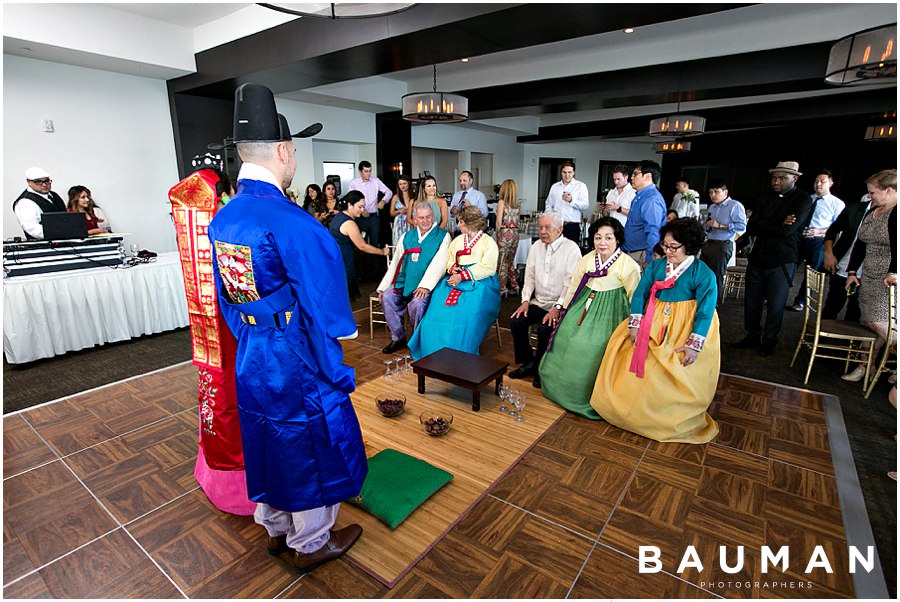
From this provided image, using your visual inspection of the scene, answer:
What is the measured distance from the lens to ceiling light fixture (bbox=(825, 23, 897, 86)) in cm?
230

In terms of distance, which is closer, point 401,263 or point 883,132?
point 401,263

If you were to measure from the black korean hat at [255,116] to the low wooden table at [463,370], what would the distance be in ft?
5.77

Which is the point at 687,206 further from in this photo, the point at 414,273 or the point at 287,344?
the point at 287,344

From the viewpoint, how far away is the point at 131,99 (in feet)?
18.4

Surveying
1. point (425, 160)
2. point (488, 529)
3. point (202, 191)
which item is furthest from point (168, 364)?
point (425, 160)

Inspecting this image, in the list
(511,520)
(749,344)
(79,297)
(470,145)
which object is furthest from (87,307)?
(470,145)

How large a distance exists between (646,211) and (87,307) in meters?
5.11

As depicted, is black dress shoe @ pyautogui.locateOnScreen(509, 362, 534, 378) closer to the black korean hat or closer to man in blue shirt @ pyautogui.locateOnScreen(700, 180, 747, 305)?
the black korean hat

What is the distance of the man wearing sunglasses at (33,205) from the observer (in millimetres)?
4137

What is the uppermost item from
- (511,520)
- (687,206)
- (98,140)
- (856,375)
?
(98,140)

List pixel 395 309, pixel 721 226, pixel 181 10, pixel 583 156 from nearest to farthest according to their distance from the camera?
pixel 395 309 → pixel 181 10 → pixel 721 226 → pixel 583 156

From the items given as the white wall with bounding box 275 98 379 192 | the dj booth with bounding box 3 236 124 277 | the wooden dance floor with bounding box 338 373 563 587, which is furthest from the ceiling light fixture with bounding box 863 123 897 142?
the dj booth with bounding box 3 236 124 277

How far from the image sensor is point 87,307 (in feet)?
13.5

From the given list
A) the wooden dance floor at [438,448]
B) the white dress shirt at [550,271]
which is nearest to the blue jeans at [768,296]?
the white dress shirt at [550,271]
